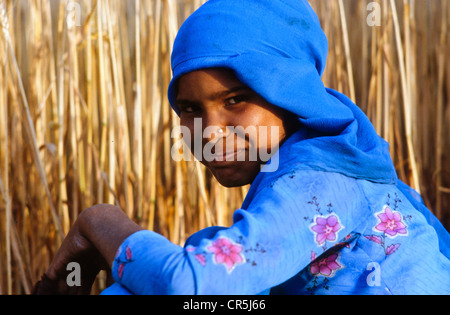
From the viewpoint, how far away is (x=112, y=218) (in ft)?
2.54

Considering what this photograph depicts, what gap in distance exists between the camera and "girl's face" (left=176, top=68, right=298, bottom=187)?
2.77ft

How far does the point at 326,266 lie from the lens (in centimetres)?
76

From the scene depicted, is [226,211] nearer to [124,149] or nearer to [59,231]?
[124,149]

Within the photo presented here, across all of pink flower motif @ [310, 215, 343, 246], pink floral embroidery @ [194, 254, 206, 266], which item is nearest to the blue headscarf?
pink flower motif @ [310, 215, 343, 246]

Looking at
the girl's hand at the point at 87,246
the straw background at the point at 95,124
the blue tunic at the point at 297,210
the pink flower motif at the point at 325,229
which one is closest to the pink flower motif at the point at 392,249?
the blue tunic at the point at 297,210

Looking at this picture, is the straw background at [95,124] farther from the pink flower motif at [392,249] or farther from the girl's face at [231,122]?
the pink flower motif at [392,249]

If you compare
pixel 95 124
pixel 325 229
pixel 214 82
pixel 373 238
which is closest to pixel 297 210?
pixel 325 229

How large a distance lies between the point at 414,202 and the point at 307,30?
340 millimetres

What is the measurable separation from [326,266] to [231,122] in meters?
0.25

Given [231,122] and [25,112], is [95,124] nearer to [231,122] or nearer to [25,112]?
[25,112]
